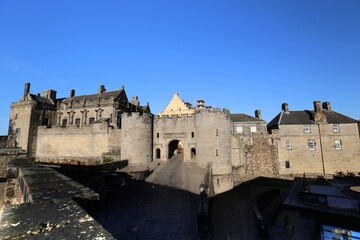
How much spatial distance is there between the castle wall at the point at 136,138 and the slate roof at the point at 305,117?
21219 mm

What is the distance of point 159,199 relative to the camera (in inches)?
632

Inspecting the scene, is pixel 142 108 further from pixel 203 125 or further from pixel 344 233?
pixel 344 233

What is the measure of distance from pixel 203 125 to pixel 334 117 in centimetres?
2148

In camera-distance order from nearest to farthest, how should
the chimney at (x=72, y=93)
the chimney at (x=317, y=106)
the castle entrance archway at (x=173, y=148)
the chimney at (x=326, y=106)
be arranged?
the chimney at (x=317, y=106)
the castle entrance archway at (x=173, y=148)
the chimney at (x=326, y=106)
the chimney at (x=72, y=93)

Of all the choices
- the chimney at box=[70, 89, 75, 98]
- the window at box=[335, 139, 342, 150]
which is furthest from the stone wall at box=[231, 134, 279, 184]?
the chimney at box=[70, 89, 75, 98]

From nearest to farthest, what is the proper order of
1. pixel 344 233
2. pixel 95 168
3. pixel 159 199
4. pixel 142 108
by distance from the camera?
pixel 344 233, pixel 159 199, pixel 95 168, pixel 142 108

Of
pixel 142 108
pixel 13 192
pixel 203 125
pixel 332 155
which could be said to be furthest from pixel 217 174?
pixel 142 108

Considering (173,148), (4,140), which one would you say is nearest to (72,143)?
(4,140)

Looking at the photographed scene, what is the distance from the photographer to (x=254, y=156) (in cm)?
2859

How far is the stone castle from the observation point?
82.7 feet

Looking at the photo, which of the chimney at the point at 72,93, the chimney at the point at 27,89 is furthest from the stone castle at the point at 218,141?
the chimney at the point at 72,93

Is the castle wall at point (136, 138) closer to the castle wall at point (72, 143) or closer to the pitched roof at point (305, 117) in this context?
the castle wall at point (72, 143)

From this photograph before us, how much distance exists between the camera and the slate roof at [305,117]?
28.5m

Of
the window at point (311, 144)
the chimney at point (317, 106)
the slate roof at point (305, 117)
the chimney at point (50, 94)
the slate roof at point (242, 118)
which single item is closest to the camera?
the window at point (311, 144)
